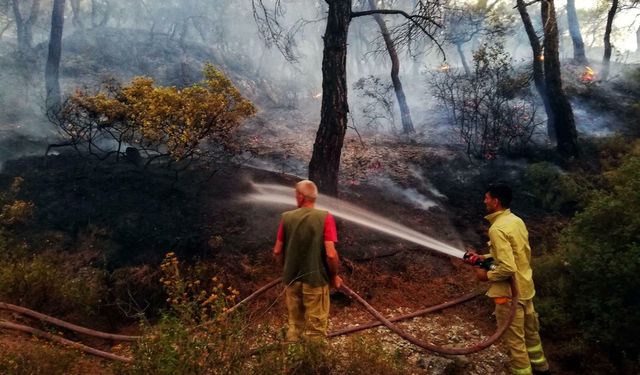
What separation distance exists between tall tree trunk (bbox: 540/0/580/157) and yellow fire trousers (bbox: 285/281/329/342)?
8.85 meters

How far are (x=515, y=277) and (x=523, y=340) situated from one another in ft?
2.13

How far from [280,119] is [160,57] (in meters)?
11.3

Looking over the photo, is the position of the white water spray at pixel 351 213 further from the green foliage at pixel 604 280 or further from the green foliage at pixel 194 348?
the green foliage at pixel 194 348

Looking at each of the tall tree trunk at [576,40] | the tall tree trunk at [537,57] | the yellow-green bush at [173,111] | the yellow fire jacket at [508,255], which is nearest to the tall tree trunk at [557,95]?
the tall tree trunk at [537,57]

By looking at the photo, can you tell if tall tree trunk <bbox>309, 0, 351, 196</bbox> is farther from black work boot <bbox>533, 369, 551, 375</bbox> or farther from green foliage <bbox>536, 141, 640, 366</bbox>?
black work boot <bbox>533, 369, 551, 375</bbox>

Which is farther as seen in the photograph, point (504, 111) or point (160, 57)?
point (160, 57)

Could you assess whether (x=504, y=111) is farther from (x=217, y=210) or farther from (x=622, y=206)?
(x=217, y=210)

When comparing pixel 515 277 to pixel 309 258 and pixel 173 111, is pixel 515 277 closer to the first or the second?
pixel 309 258

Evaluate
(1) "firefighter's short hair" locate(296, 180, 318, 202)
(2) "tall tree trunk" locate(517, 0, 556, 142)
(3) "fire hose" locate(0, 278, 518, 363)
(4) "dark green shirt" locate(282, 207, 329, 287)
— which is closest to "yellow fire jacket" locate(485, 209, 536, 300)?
(3) "fire hose" locate(0, 278, 518, 363)

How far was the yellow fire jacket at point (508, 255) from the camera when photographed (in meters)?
3.68

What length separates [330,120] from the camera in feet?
22.8

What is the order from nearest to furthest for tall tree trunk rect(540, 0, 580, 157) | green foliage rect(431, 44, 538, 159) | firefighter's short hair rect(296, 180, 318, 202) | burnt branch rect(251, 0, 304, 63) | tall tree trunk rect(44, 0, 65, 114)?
firefighter's short hair rect(296, 180, 318, 202) → burnt branch rect(251, 0, 304, 63) → tall tree trunk rect(540, 0, 580, 157) → green foliage rect(431, 44, 538, 159) → tall tree trunk rect(44, 0, 65, 114)

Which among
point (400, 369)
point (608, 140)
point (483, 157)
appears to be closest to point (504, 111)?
point (483, 157)

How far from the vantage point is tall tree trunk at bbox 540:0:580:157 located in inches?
381
